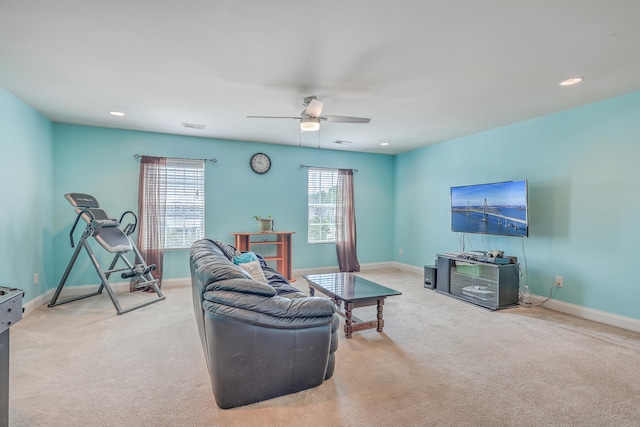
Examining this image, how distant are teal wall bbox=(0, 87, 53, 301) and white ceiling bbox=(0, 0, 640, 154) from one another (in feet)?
0.90

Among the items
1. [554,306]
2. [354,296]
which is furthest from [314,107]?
[554,306]

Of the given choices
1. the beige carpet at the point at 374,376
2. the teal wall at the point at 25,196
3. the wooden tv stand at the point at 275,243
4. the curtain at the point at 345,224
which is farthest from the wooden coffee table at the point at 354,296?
the teal wall at the point at 25,196

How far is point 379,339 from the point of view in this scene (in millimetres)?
2975

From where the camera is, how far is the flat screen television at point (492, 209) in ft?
12.8

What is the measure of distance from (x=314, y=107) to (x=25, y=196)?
11.5 feet

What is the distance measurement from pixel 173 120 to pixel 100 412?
3419 mm

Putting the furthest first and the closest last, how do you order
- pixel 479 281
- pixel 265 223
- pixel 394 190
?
1. pixel 394 190
2. pixel 265 223
3. pixel 479 281

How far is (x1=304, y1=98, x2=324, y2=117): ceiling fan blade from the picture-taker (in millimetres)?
3009

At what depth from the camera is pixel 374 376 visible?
232 centimetres

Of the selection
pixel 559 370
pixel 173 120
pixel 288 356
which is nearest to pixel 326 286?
pixel 288 356

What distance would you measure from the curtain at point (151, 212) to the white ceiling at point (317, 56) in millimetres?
964

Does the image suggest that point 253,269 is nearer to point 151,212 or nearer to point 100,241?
point 100,241

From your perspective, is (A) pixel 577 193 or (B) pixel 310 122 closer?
(B) pixel 310 122

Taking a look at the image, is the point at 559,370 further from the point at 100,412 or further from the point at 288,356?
the point at 100,412
